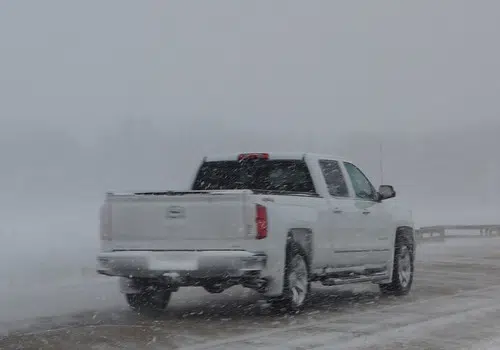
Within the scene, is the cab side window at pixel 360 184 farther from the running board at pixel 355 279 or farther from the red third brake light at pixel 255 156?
the red third brake light at pixel 255 156

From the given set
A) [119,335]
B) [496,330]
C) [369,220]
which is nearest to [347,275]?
[369,220]

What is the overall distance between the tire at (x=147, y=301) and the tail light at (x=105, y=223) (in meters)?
0.92

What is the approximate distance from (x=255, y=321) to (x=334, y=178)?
2.75 metres

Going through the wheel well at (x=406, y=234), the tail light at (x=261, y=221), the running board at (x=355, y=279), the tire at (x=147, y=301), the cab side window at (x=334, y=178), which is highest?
the cab side window at (x=334, y=178)

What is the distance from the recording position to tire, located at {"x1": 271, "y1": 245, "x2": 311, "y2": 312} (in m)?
10.4

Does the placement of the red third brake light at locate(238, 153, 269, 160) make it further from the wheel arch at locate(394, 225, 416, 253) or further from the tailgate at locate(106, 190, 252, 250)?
the wheel arch at locate(394, 225, 416, 253)

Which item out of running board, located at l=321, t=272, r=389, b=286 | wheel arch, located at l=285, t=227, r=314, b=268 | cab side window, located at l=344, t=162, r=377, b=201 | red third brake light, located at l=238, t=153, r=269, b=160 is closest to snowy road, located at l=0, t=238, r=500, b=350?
running board, located at l=321, t=272, r=389, b=286

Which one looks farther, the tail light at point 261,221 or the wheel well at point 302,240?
the wheel well at point 302,240

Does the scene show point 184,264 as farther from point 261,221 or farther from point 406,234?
point 406,234

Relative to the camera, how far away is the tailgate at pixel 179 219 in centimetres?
999

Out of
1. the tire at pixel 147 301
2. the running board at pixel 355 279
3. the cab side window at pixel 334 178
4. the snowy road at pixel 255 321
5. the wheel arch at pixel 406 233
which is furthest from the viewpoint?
the wheel arch at pixel 406 233

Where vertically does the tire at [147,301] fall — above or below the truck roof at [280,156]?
below

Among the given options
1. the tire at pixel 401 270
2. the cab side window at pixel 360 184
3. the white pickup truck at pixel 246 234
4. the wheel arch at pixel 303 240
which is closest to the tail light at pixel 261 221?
the white pickup truck at pixel 246 234

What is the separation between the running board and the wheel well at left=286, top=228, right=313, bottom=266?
2.68 ft
